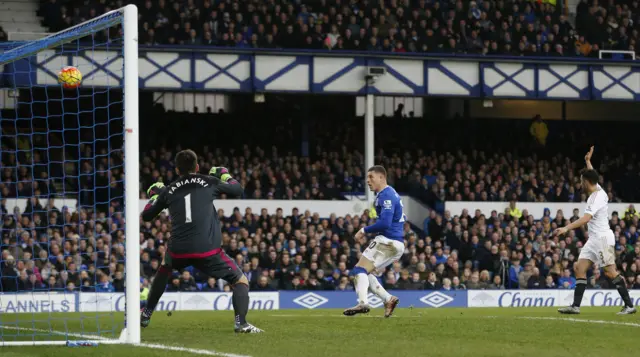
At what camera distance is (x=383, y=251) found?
14094 mm

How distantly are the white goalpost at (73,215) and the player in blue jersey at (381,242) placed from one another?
310 cm

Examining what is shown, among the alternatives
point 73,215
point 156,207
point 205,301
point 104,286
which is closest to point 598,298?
point 205,301

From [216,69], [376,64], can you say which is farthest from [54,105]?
[376,64]

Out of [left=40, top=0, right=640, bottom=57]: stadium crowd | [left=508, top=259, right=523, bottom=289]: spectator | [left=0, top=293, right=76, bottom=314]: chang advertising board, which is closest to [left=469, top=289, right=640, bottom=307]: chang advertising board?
[left=508, top=259, right=523, bottom=289]: spectator

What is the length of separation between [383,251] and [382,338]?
3.27 metres

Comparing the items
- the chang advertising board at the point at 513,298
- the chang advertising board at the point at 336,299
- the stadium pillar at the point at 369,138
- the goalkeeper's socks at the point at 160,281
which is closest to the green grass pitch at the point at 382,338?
the goalkeeper's socks at the point at 160,281

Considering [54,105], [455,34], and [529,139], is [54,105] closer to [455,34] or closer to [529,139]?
[455,34]

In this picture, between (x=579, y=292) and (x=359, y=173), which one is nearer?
(x=579, y=292)

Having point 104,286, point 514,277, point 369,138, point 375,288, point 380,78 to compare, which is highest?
point 380,78

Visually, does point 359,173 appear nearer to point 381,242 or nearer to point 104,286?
point 104,286

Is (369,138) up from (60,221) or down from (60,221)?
up

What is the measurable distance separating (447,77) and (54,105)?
1207 centimetres

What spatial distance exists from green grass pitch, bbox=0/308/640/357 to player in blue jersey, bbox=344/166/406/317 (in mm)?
336

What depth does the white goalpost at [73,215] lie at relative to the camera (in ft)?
35.4
